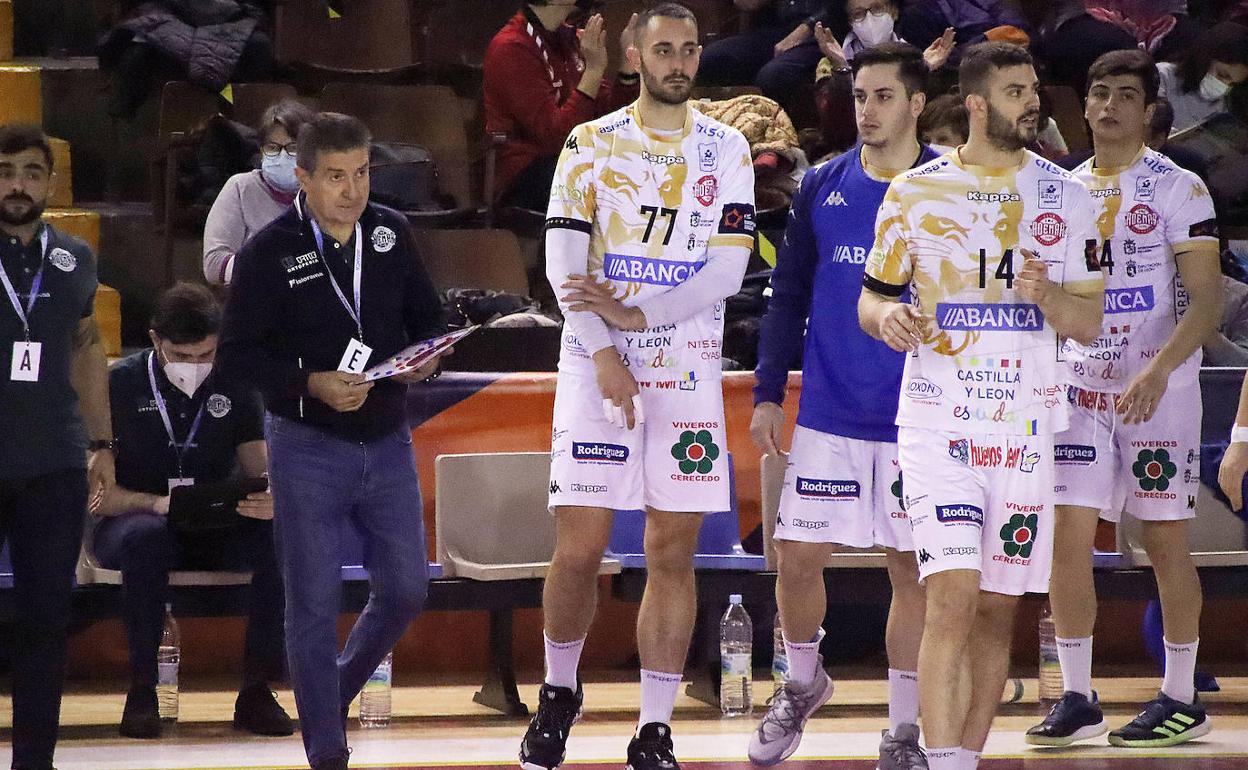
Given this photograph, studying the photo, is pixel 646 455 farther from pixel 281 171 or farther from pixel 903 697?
pixel 281 171

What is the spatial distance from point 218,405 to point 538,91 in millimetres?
2865

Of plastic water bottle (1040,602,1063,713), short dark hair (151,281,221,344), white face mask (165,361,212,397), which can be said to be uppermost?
short dark hair (151,281,221,344)

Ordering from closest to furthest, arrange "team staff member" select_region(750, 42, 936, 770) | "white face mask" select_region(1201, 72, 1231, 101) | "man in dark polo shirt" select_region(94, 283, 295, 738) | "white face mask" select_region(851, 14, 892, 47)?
"team staff member" select_region(750, 42, 936, 770) → "man in dark polo shirt" select_region(94, 283, 295, 738) → "white face mask" select_region(851, 14, 892, 47) → "white face mask" select_region(1201, 72, 1231, 101)

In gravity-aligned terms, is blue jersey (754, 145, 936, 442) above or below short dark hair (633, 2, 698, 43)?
below

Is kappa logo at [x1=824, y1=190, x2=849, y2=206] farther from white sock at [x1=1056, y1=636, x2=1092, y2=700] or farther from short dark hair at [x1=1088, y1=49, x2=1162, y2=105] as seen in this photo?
white sock at [x1=1056, y1=636, x2=1092, y2=700]

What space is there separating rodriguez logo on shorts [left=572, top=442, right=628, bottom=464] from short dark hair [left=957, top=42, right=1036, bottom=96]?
1.46 m

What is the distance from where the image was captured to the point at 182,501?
22.4 ft

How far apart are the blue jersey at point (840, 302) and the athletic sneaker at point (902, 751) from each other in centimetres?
90

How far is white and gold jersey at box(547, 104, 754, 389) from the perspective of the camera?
18.2ft

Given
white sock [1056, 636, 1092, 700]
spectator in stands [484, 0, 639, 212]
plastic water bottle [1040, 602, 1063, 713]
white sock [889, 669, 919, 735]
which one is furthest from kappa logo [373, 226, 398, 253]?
spectator in stands [484, 0, 639, 212]

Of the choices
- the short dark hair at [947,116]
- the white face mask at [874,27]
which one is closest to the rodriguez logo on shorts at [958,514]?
the short dark hair at [947,116]

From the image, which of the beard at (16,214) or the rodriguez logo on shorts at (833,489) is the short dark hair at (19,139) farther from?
the rodriguez logo on shorts at (833,489)

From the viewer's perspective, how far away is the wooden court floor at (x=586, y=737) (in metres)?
6.09

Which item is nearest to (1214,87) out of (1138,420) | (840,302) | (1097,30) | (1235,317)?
(1097,30)
